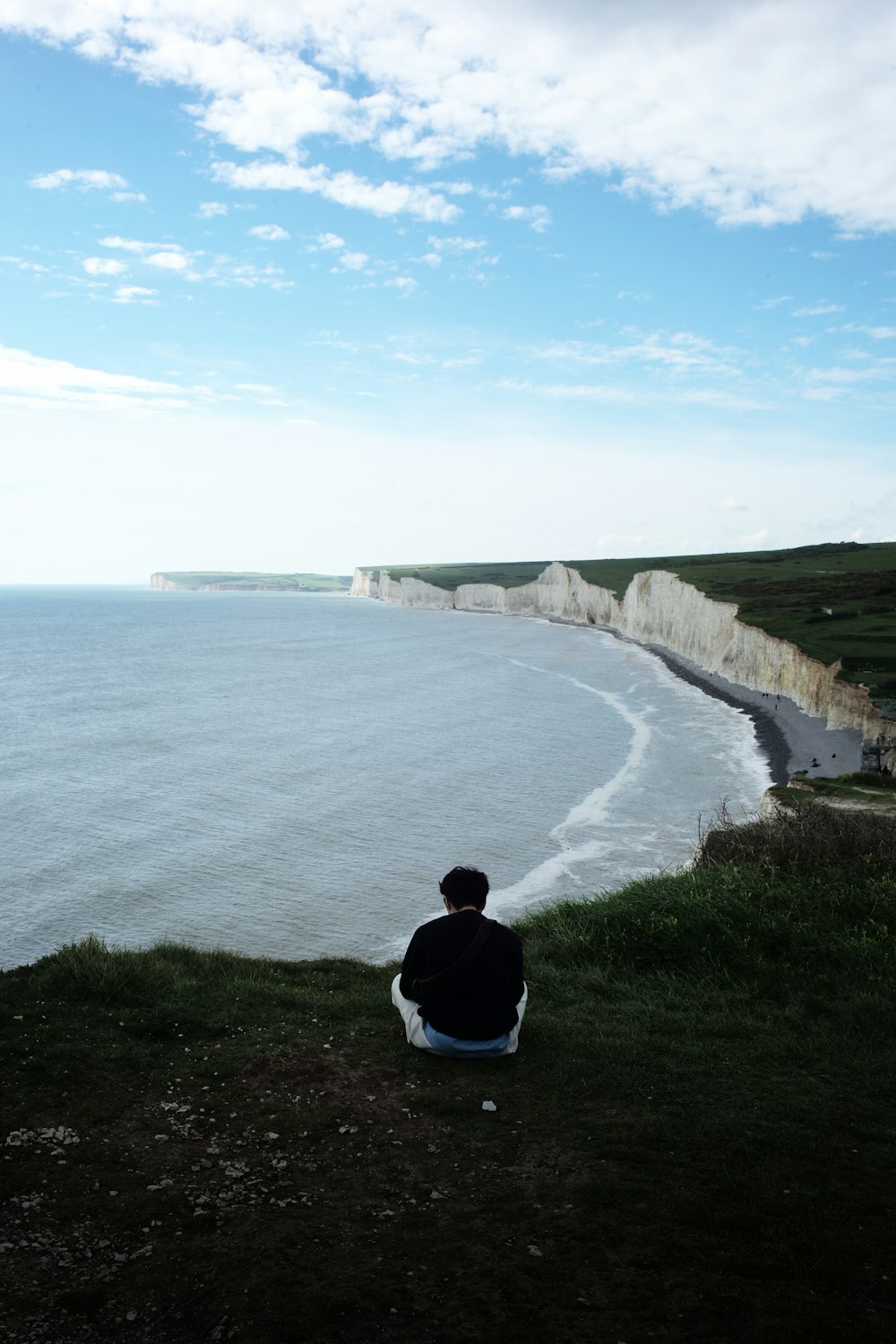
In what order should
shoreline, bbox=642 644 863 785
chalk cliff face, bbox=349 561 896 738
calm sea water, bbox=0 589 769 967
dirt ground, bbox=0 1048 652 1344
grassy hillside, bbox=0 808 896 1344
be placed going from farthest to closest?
chalk cliff face, bbox=349 561 896 738 → shoreline, bbox=642 644 863 785 → calm sea water, bbox=0 589 769 967 → grassy hillside, bbox=0 808 896 1344 → dirt ground, bbox=0 1048 652 1344

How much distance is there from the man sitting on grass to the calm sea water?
12514mm

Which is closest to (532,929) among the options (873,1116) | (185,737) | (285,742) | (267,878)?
(873,1116)

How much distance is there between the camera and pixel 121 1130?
19.3 feet

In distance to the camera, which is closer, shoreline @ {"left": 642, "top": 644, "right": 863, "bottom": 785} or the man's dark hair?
the man's dark hair

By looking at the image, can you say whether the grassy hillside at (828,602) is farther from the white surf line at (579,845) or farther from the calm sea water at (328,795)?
the white surf line at (579,845)

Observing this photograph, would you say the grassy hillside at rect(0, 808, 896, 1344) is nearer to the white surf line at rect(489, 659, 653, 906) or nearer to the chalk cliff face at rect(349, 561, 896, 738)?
the white surf line at rect(489, 659, 653, 906)

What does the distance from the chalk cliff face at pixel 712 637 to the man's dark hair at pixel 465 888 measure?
98.2ft

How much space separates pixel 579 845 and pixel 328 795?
10.5 m

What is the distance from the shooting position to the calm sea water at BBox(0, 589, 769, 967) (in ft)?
73.6

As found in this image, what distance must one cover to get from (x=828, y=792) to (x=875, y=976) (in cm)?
1375

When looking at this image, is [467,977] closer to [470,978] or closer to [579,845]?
[470,978]

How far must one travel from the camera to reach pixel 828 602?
68.8 m

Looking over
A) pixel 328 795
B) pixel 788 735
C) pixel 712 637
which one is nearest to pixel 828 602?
pixel 712 637

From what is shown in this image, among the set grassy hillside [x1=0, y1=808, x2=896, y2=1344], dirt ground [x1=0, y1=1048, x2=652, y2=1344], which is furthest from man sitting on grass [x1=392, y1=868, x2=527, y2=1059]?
dirt ground [x1=0, y1=1048, x2=652, y2=1344]
